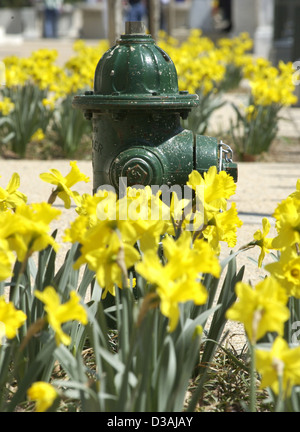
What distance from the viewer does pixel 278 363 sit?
138 centimetres

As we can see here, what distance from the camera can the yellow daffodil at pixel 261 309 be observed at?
4.57 ft

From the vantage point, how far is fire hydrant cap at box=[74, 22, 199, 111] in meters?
2.35

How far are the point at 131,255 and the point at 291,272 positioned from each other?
0.38m

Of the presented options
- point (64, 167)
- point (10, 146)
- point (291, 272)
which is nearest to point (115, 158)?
point (291, 272)

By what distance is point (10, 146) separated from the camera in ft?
20.6

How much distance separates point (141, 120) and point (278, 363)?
1.24m

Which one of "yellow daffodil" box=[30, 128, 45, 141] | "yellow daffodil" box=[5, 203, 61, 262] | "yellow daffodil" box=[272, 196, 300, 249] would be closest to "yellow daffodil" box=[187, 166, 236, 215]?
"yellow daffodil" box=[272, 196, 300, 249]

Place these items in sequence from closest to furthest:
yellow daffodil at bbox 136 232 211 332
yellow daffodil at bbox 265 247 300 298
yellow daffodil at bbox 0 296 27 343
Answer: yellow daffodil at bbox 136 232 211 332
yellow daffodil at bbox 0 296 27 343
yellow daffodil at bbox 265 247 300 298

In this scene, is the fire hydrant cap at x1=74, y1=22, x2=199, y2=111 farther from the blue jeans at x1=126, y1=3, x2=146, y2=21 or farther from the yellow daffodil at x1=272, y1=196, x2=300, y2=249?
the blue jeans at x1=126, y1=3, x2=146, y2=21

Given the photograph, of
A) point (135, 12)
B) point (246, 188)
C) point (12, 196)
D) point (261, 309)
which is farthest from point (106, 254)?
point (135, 12)

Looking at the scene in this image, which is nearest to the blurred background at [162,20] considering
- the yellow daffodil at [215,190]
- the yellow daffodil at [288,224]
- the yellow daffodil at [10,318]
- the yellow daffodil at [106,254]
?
the yellow daffodil at [215,190]

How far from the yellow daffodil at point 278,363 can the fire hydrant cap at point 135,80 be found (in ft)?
3.77

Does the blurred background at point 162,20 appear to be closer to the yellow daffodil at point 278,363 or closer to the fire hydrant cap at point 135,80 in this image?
the fire hydrant cap at point 135,80

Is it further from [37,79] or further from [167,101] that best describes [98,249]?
[37,79]
